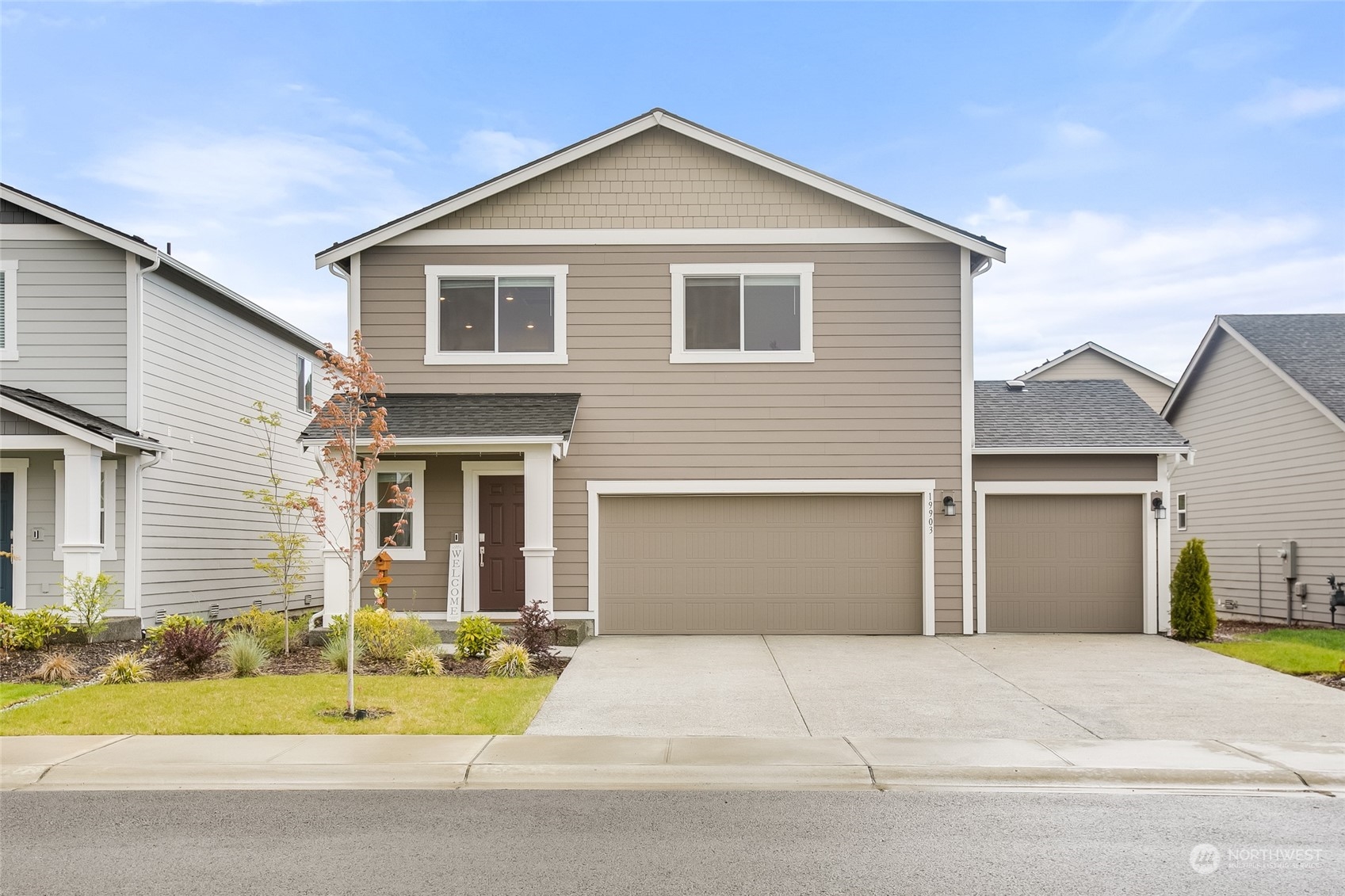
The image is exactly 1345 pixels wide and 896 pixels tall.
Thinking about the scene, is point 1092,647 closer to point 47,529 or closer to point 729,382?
point 729,382

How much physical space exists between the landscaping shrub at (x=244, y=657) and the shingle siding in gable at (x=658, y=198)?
6.86 metres

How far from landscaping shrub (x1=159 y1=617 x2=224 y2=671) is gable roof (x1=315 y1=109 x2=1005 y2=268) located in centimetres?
613

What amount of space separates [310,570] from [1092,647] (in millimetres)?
14694

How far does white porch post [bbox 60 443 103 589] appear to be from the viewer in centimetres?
1315

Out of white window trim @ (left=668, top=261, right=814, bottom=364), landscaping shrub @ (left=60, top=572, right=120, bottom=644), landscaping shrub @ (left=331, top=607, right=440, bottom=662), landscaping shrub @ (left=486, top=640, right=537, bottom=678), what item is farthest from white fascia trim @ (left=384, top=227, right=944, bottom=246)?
landscaping shrub @ (left=486, top=640, right=537, bottom=678)

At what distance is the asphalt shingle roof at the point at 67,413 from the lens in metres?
13.3

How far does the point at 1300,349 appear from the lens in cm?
Result: 1877

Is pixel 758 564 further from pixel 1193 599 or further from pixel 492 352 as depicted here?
pixel 1193 599

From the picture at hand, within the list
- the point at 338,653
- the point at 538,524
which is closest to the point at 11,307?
the point at 338,653

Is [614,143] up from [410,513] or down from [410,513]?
up

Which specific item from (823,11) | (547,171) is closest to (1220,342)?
(823,11)

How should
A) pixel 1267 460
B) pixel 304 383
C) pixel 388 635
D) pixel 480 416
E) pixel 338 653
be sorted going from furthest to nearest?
pixel 304 383 → pixel 1267 460 → pixel 480 416 → pixel 388 635 → pixel 338 653

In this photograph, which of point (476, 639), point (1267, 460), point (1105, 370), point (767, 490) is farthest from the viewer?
point (1105, 370)

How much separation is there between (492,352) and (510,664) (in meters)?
5.59
